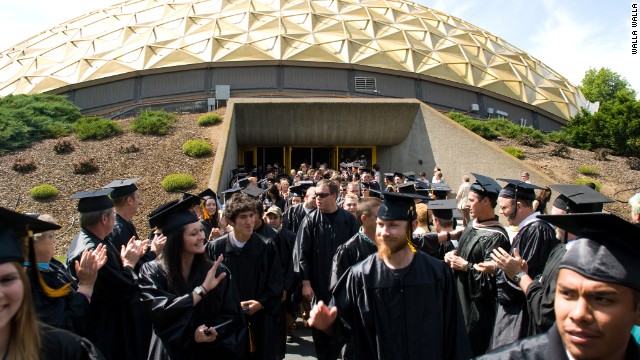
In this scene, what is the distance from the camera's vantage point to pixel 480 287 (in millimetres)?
4516

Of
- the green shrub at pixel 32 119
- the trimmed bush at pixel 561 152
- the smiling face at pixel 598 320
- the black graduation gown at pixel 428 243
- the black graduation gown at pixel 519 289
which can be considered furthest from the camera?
the trimmed bush at pixel 561 152

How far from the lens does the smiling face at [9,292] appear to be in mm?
1937

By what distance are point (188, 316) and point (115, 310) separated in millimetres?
914

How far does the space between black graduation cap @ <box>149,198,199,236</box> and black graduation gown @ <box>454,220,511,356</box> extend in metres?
2.62

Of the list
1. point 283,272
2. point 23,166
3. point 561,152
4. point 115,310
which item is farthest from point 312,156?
point 115,310

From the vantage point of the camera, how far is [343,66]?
28.8 metres

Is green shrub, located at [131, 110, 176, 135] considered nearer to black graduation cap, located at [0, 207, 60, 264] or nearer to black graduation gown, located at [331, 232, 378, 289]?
black graduation gown, located at [331, 232, 378, 289]

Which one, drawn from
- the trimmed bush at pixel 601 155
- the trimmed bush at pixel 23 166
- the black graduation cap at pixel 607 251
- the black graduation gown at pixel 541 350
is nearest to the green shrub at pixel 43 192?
the trimmed bush at pixel 23 166

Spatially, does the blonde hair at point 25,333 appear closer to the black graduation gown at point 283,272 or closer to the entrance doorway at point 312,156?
the black graduation gown at point 283,272

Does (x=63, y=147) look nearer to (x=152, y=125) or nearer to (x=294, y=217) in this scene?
(x=152, y=125)

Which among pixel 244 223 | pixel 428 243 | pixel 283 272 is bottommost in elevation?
pixel 283 272

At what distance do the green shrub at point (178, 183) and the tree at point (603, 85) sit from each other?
53.4 meters

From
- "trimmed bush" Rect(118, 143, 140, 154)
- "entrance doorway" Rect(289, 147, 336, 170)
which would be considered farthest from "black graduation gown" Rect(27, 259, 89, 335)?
"entrance doorway" Rect(289, 147, 336, 170)

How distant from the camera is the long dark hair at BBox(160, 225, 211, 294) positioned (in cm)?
367
